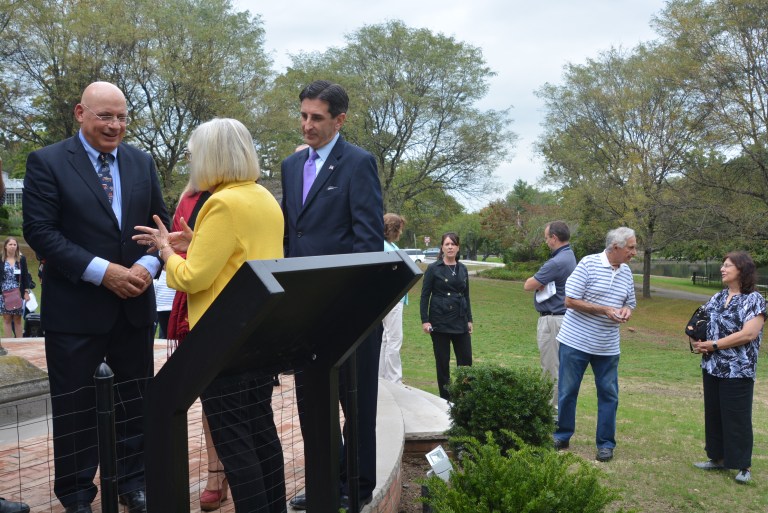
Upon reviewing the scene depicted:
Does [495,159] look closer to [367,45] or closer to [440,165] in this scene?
[440,165]

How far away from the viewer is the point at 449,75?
38531 mm

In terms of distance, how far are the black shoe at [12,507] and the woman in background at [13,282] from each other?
10512mm

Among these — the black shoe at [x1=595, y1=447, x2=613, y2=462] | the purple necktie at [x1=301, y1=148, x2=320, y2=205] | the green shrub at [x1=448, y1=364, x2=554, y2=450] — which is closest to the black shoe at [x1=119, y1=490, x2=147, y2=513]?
the purple necktie at [x1=301, y1=148, x2=320, y2=205]

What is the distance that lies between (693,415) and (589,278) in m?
4.42

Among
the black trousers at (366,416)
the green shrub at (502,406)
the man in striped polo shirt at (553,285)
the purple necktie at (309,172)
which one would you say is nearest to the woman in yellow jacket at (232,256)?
the black trousers at (366,416)

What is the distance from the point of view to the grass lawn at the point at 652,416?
571 cm

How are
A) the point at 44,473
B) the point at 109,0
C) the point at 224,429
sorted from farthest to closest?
the point at 109,0 < the point at 44,473 < the point at 224,429

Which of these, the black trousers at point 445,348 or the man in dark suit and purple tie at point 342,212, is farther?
the black trousers at point 445,348

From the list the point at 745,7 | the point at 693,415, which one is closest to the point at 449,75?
the point at 745,7

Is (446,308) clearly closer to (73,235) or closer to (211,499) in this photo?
(211,499)

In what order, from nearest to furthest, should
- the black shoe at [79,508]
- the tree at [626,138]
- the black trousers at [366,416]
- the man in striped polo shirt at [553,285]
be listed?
the black shoe at [79,508] < the black trousers at [366,416] < the man in striped polo shirt at [553,285] < the tree at [626,138]

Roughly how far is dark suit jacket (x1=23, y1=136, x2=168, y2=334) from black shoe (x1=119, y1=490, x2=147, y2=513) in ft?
2.64

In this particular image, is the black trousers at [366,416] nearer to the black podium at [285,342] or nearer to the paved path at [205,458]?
the paved path at [205,458]

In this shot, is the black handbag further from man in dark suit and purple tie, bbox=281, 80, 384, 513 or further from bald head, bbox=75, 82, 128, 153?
bald head, bbox=75, 82, 128, 153
